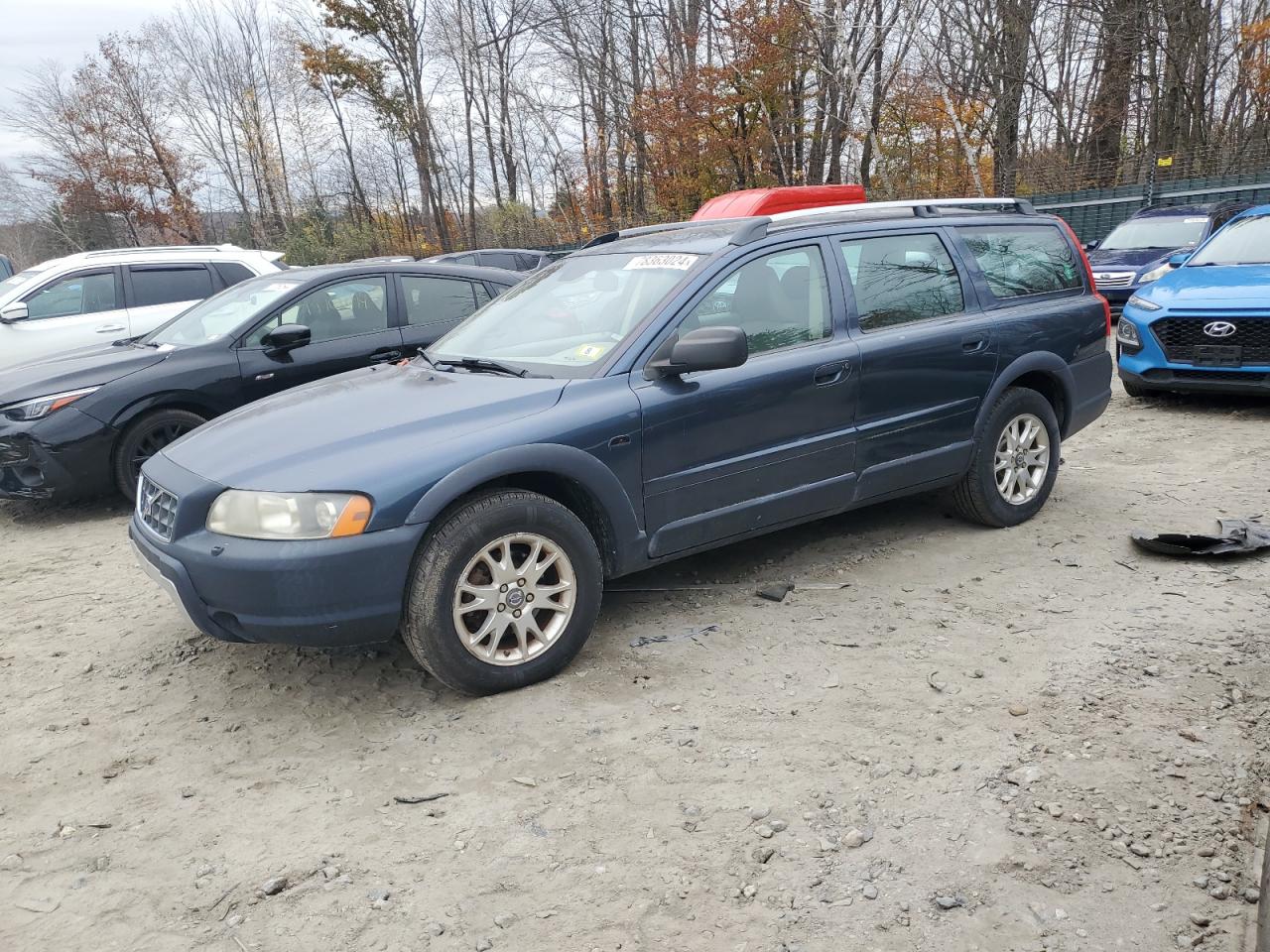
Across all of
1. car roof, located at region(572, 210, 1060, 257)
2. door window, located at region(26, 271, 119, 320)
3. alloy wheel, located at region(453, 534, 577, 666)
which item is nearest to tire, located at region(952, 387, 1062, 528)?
car roof, located at region(572, 210, 1060, 257)

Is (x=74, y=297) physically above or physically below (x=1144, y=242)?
above

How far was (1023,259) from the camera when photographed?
17.0ft

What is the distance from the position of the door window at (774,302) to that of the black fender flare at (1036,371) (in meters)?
1.10

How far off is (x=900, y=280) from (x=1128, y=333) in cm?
456

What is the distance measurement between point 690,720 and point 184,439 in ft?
7.79

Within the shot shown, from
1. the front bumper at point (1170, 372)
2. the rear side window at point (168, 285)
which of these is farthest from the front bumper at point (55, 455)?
the front bumper at point (1170, 372)

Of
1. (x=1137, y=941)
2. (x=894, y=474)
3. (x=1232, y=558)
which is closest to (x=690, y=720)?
(x=1137, y=941)

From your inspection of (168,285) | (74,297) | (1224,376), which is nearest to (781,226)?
(1224,376)

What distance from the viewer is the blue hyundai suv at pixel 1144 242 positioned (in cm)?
1253

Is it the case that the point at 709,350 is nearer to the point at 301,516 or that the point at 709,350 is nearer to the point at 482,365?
the point at 482,365

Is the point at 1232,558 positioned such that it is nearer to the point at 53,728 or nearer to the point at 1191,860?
the point at 1191,860

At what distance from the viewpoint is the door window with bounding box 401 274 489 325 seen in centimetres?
715

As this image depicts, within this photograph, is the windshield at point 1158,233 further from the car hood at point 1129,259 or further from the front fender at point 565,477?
the front fender at point 565,477

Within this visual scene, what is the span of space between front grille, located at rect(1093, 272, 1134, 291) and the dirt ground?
30.2ft
